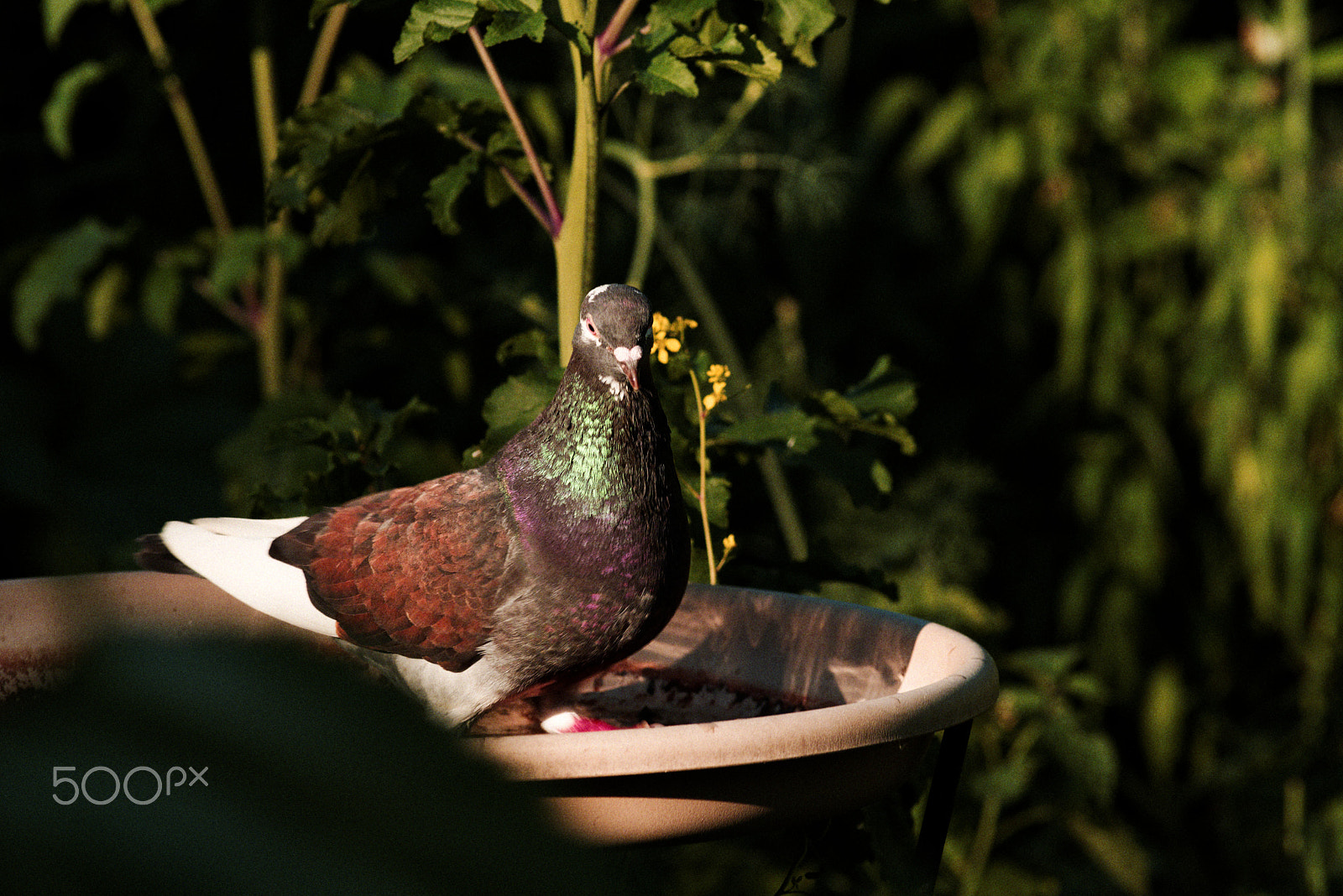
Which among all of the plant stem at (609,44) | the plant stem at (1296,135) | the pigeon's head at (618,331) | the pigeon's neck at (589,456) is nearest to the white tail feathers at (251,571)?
the pigeon's neck at (589,456)

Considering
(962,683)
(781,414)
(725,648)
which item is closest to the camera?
(962,683)

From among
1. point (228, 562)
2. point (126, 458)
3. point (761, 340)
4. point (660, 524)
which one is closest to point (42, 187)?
point (126, 458)

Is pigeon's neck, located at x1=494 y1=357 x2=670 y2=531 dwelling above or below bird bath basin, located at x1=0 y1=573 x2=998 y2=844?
above

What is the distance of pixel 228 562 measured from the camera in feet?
3.47

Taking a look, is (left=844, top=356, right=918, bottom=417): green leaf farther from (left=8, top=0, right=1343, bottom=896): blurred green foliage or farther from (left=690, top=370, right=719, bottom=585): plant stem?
(left=8, top=0, right=1343, bottom=896): blurred green foliage

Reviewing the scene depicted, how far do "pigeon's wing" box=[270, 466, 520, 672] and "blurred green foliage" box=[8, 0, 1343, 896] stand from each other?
0.94m

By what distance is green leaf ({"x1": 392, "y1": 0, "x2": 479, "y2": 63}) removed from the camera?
3.45 ft

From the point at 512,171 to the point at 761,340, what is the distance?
1.58 metres

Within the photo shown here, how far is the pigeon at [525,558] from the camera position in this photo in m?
0.96

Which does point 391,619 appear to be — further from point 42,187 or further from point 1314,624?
point 1314,624

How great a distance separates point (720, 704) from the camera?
118 centimetres

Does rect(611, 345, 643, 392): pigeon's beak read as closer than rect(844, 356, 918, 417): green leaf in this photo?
Yes

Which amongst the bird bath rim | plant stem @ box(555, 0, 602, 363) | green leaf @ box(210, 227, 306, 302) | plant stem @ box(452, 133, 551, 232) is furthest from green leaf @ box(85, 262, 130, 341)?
the bird bath rim

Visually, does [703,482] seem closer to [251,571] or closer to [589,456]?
[589,456]
